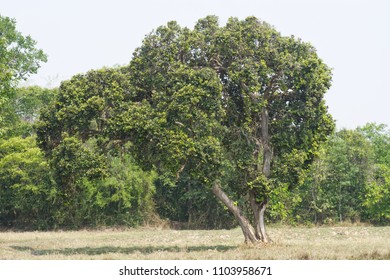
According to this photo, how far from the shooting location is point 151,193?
52.4m

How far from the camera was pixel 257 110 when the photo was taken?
23797 millimetres

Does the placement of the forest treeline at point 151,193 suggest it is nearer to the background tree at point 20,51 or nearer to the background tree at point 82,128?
the background tree at point 20,51

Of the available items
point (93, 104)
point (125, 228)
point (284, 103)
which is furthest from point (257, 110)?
point (125, 228)

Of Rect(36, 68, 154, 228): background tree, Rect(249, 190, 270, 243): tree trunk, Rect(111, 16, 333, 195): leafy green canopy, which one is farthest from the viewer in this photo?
Rect(249, 190, 270, 243): tree trunk

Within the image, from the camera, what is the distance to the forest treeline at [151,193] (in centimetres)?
4747

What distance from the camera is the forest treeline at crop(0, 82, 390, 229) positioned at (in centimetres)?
4747

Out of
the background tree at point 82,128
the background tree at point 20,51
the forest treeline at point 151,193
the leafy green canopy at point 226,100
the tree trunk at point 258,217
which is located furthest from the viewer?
the forest treeline at point 151,193

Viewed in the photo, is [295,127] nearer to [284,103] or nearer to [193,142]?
[284,103]

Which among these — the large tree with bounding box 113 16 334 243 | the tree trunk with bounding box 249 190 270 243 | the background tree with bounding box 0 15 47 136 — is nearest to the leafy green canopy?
the large tree with bounding box 113 16 334 243

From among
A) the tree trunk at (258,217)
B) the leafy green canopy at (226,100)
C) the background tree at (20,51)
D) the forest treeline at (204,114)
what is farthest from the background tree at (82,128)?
the background tree at (20,51)

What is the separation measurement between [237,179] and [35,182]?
27.6 m

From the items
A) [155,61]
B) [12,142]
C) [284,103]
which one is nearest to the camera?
[155,61]

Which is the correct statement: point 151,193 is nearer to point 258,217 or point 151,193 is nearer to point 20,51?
point 20,51

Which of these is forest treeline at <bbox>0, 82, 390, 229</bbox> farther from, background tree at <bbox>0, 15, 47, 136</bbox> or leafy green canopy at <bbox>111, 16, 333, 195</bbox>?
leafy green canopy at <bbox>111, 16, 333, 195</bbox>
